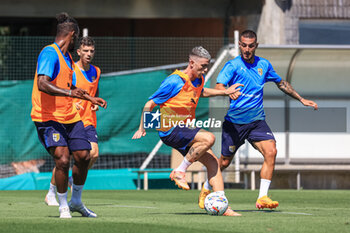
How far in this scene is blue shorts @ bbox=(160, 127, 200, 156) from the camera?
9.06m

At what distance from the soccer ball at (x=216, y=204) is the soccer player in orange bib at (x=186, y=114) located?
0.23 m

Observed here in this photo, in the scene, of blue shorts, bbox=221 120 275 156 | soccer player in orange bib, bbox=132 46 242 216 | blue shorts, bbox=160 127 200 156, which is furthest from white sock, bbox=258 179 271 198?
blue shorts, bbox=160 127 200 156

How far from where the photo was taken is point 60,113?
7.95 metres

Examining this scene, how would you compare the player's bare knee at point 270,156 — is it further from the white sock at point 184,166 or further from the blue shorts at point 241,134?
the white sock at point 184,166

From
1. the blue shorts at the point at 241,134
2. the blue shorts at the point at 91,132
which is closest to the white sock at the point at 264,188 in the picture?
the blue shorts at the point at 241,134

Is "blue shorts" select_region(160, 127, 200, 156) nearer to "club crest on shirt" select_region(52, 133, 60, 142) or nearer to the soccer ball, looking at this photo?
the soccer ball

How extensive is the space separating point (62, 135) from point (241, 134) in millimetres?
3097

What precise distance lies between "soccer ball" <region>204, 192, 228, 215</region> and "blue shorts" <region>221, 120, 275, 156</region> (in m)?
1.57

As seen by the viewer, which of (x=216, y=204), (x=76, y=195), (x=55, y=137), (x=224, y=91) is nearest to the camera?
(x=55, y=137)

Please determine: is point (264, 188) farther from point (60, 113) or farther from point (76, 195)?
point (60, 113)

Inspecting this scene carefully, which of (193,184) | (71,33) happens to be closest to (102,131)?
(193,184)

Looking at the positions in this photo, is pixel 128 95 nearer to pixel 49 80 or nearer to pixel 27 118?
pixel 27 118

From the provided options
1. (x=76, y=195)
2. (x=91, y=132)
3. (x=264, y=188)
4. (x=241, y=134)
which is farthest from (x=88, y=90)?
(x=76, y=195)

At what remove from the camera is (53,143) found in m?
7.79
